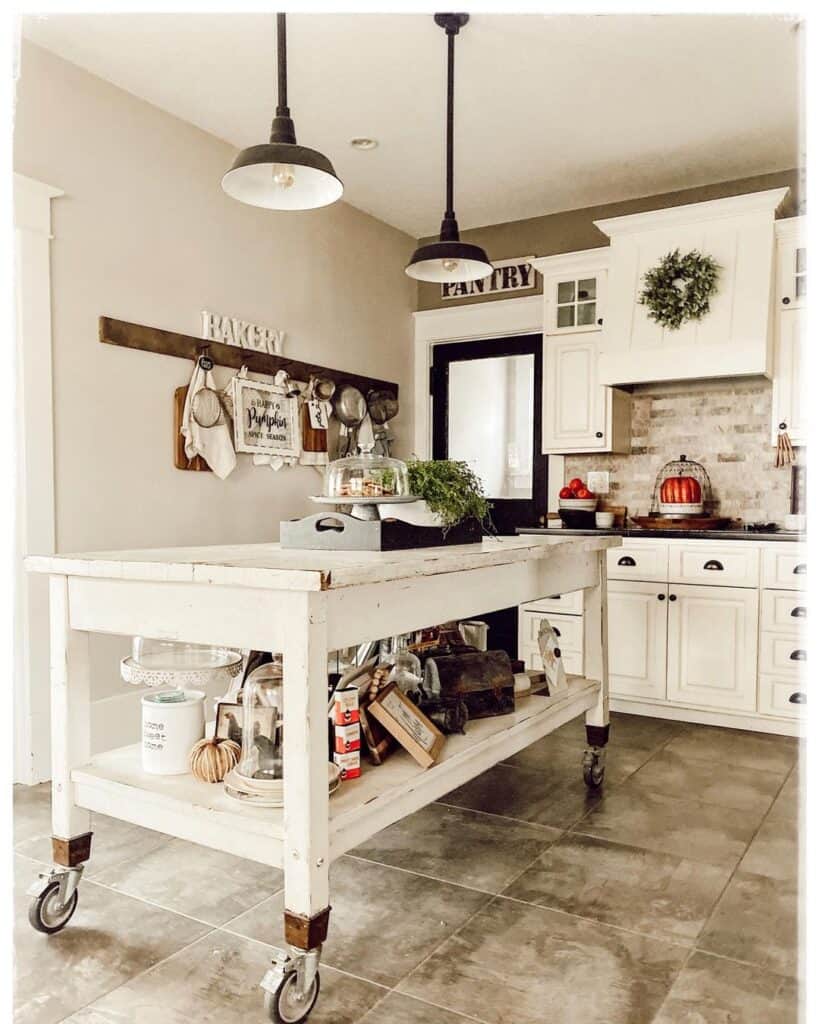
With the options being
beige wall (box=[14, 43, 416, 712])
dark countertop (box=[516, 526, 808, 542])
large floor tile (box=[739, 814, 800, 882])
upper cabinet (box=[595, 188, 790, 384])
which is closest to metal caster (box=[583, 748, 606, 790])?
large floor tile (box=[739, 814, 800, 882])

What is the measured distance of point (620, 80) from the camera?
11.3ft

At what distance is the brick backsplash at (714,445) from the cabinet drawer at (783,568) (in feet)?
2.06

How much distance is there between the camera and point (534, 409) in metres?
5.12

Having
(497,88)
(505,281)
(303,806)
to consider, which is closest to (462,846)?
(303,806)

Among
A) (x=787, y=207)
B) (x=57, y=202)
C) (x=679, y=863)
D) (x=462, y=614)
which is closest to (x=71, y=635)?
(x=462, y=614)

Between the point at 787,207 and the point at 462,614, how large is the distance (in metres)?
3.25

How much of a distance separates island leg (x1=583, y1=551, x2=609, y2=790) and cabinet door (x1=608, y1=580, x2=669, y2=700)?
89 cm

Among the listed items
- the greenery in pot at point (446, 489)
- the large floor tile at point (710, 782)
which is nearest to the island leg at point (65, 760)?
the greenery in pot at point (446, 489)

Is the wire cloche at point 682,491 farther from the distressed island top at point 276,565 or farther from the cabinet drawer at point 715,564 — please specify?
the distressed island top at point 276,565

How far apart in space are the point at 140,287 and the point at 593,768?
2.68 metres

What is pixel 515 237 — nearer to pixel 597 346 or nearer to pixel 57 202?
pixel 597 346

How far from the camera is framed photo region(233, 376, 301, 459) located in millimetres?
4012

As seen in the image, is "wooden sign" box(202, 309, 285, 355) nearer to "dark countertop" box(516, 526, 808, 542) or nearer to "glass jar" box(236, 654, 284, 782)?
"dark countertop" box(516, 526, 808, 542)

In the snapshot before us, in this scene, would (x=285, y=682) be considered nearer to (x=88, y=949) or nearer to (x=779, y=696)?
(x=88, y=949)
